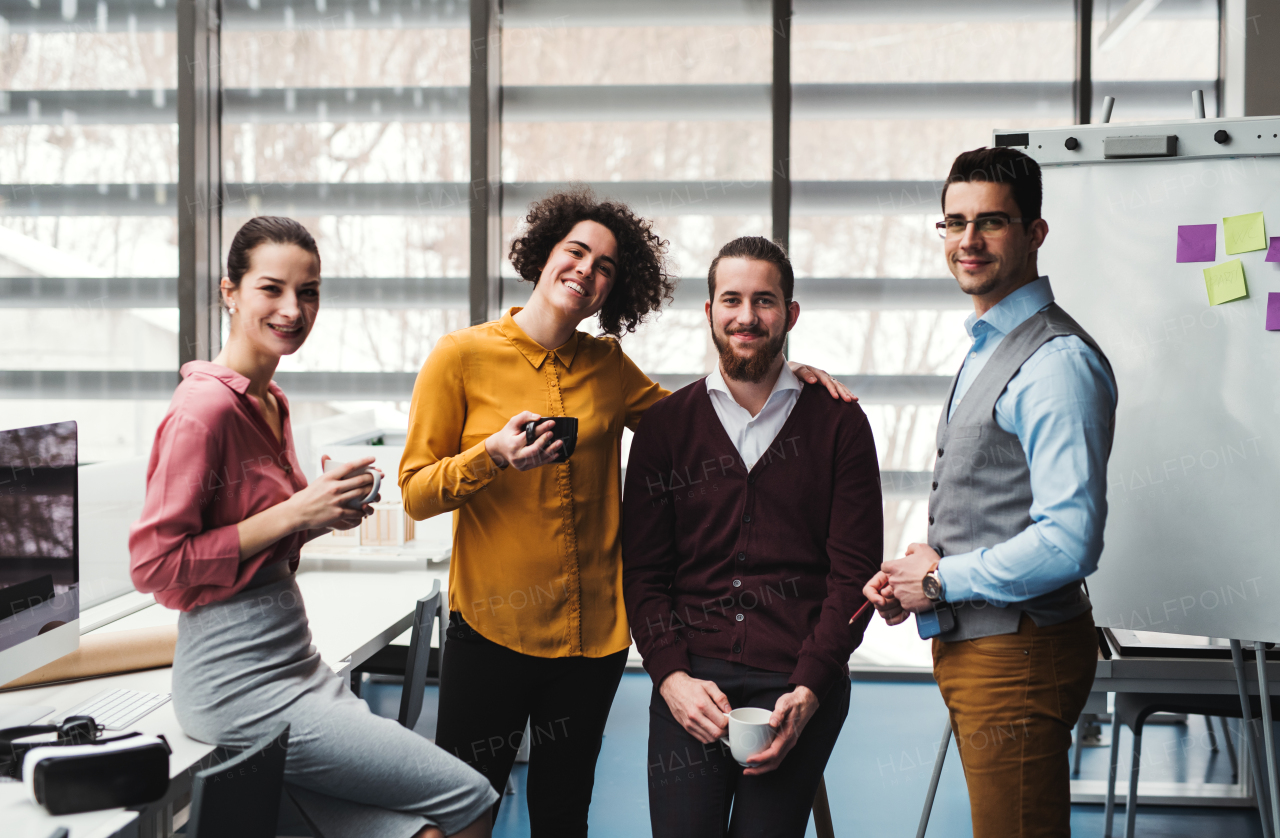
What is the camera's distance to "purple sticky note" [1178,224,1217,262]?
2.23 metres

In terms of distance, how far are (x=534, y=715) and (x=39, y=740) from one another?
0.84 metres

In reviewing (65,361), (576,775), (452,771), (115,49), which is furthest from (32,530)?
(115,49)

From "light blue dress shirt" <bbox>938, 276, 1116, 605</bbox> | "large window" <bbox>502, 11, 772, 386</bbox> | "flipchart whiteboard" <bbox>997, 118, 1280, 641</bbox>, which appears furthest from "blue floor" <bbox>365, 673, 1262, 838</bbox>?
"large window" <bbox>502, 11, 772, 386</bbox>

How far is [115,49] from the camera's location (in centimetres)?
439

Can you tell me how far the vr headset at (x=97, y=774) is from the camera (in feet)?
4.22

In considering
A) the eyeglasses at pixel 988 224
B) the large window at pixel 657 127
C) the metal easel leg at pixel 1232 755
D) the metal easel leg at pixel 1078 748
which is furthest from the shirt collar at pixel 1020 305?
the large window at pixel 657 127

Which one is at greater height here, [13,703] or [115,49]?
[115,49]

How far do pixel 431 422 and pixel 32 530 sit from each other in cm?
81

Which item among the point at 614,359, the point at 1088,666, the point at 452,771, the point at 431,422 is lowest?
the point at 452,771

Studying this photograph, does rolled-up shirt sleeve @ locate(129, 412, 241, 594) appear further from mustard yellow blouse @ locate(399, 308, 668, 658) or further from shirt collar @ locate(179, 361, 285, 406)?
mustard yellow blouse @ locate(399, 308, 668, 658)

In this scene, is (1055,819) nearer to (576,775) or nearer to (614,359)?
(576,775)

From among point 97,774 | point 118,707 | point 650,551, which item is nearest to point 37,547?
point 118,707

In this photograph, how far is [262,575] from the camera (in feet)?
4.65

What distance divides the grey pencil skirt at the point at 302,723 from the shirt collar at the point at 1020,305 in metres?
1.25
